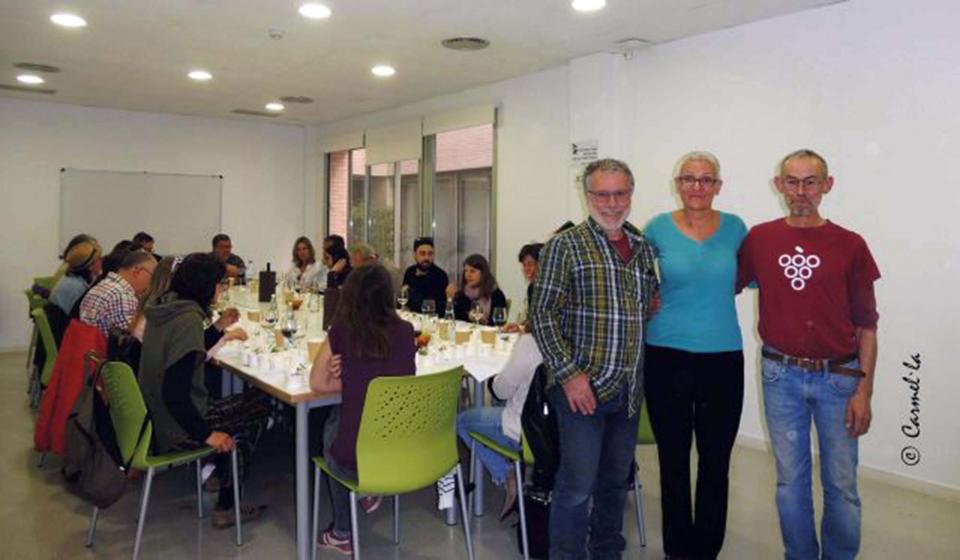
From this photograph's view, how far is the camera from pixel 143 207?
849 centimetres

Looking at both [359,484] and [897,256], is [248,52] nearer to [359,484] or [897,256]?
[359,484]

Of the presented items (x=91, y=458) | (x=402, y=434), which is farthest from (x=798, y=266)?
(x=91, y=458)

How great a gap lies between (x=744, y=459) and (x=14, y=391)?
5690mm

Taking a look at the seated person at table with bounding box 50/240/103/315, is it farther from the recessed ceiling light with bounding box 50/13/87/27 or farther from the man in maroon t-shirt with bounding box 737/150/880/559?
the man in maroon t-shirt with bounding box 737/150/880/559

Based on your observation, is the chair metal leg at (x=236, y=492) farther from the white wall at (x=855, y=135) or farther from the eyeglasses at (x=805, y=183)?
the white wall at (x=855, y=135)

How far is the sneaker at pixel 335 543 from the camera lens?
3.07 m

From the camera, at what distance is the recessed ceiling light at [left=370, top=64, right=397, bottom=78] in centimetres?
597

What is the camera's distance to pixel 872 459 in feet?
13.7

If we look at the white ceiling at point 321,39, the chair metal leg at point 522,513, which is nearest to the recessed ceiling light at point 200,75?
the white ceiling at point 321,39

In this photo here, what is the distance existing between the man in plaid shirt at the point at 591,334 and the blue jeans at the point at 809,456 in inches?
19.6

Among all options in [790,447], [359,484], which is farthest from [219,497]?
[790,447]

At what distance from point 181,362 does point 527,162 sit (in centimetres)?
409

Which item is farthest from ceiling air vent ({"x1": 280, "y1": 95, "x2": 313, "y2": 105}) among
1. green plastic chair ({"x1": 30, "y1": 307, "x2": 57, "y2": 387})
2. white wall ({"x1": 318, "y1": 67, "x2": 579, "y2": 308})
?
green plastic chair ({"x1": 30, "y1": 307, "x2": 57, "y2": 387})

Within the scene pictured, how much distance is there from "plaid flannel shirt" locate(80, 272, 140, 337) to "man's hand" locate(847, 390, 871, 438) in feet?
10.7
